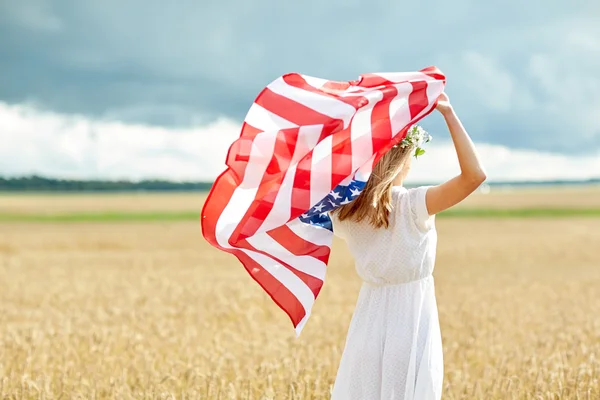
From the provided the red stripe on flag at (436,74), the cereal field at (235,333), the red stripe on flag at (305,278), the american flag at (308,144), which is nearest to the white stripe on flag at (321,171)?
the american flag at (308,144)

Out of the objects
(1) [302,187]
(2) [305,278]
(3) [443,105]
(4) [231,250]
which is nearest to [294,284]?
(2) [305,278]

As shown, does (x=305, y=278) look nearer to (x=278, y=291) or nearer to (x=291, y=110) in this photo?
(x=278, y=291)

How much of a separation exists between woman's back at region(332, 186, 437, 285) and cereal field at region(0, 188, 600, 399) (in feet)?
5.93

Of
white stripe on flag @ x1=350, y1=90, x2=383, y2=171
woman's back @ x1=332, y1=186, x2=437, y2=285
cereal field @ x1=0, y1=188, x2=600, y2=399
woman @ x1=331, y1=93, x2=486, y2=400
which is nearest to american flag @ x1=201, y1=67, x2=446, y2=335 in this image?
white stripe on flag @ x1=350, y1=90, x2=383, y2=171

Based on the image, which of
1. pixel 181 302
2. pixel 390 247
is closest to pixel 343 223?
pixel 390 247

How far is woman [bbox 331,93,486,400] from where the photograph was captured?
181 inches

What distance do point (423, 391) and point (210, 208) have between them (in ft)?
5.37

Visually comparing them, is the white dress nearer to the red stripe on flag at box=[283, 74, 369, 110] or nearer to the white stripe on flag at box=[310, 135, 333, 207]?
the white stripe on flag at box=[310, 135, 333, 207]

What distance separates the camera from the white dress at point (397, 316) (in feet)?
15.2

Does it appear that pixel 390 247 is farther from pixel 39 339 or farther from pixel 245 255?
pixel 39 339

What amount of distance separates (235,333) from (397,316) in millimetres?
6688

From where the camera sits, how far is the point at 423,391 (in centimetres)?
457

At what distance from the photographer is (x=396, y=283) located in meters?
4.79

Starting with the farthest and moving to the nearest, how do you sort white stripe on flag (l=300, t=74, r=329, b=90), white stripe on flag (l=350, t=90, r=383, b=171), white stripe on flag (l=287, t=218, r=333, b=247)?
white stripe on flag (l=287, t=218, r=333, b=247)
white stripe on flag (l=300, t=74, r=329, b=90)
white stripe on flag (l=350, t=90, r=383, b=171)
